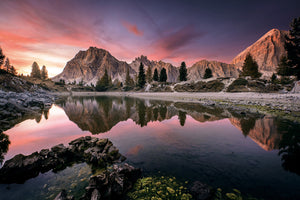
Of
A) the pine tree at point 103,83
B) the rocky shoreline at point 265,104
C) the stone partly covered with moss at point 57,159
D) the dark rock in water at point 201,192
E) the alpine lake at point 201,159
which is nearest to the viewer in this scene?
the dark rock in water at point 201,192

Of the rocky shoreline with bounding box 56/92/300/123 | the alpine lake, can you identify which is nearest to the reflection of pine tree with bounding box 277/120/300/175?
the alpine lake

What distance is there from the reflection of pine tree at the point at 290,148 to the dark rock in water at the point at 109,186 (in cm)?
759

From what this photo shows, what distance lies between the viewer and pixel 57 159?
21.7ft

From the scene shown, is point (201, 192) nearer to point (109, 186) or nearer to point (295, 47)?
point (109, 186)

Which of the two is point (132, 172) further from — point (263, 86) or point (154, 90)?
point (154, 90)

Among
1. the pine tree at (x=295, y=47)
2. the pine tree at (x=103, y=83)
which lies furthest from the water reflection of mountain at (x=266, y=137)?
the pine tree at (x=103, y=83)

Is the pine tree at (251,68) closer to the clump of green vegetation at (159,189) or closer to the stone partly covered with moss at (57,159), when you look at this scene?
the clump of green vegetation at (159,189)

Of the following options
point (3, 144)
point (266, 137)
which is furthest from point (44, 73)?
point (266, 137)

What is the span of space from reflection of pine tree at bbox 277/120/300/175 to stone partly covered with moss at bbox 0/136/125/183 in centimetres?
863

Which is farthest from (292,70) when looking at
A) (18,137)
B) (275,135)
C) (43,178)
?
(18,137)

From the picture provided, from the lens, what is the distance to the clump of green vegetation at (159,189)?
4.15 meters

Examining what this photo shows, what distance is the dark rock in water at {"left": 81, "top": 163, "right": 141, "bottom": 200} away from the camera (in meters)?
4.13

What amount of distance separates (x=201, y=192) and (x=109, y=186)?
3315 millimetres

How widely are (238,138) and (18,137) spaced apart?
62.0ft
